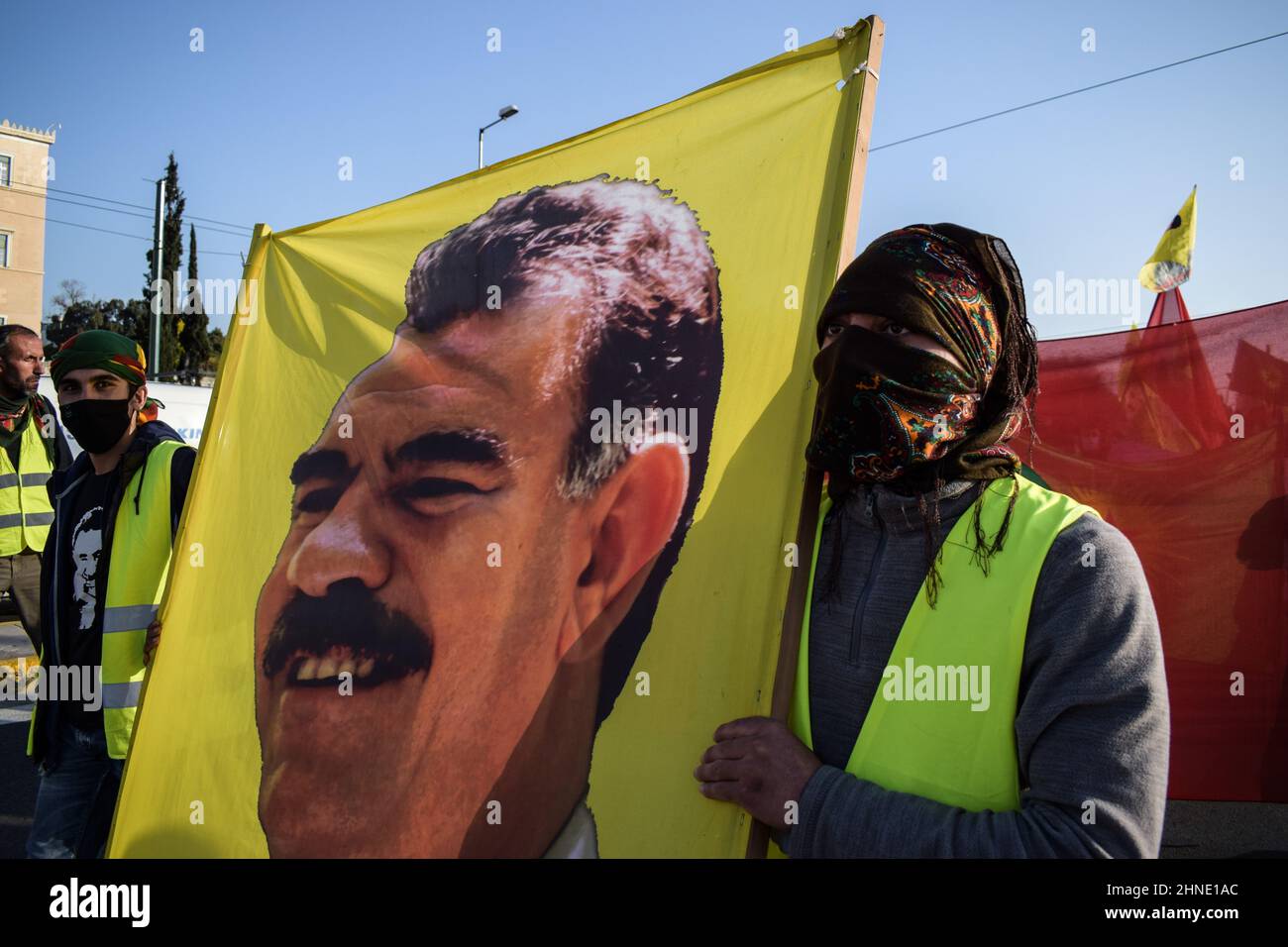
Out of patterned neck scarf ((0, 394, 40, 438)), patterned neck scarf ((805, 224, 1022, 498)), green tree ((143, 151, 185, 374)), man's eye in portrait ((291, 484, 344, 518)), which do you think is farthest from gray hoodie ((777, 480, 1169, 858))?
green tree ((143, 151, 185, 374))

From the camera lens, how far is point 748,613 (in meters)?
1.68

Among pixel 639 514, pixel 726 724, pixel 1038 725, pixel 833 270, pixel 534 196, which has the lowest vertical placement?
pixel 726 724

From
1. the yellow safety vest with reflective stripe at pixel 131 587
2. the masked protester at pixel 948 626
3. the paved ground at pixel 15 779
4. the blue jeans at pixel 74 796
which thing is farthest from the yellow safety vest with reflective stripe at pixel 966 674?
the paved ground at pixel 15 779

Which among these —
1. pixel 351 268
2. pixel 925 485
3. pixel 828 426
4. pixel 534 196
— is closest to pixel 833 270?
pixel 828 426

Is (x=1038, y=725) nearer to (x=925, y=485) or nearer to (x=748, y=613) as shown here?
(x=925, y=485)

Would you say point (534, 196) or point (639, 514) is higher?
point (534, 196)

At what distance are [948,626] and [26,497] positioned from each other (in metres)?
5.95

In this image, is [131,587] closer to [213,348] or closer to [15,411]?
[15,411]

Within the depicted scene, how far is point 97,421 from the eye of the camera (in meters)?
3.09

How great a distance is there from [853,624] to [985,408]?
453 millimetres

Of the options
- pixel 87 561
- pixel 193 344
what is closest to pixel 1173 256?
pixel 87 561

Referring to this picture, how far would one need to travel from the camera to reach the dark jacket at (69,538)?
2924 millimetres

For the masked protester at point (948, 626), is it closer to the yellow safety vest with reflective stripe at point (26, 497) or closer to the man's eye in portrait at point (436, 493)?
the man's eye in portrait at point (436, 493)

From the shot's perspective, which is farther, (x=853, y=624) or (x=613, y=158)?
(x=613, y=158)
